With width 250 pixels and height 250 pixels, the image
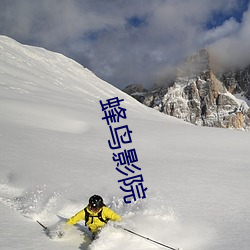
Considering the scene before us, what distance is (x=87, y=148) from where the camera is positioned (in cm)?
1234

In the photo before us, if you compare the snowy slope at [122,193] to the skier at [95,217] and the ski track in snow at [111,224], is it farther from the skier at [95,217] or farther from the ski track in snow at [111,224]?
the skier at [95,217]

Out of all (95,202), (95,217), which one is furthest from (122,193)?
(95,202)

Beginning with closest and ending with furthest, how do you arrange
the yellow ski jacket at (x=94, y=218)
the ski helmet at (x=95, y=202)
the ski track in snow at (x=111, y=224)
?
1. the ski track in snow at (x=111, y=224)
2. the ski helmet at (x=95, y=202)
3. the yellow ski jacket at (x=94, y=218)

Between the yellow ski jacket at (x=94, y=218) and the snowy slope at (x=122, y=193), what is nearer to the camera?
the snowy slope at (x=122, y=193)

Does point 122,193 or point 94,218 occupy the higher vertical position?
point 122,193

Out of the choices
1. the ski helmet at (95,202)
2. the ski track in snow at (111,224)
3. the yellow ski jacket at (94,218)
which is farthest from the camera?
the yellow ski jacket at (94,218)

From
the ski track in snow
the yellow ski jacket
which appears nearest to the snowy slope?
the ski track in snow

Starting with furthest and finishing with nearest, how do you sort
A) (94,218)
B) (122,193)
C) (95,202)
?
(122,193), (94,218), (95,202)

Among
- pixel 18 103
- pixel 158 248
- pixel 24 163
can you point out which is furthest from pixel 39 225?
pixel 18 103

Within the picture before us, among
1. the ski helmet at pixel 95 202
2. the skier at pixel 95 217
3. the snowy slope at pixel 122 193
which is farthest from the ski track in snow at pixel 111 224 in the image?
the ski helmet at pixel 95 202

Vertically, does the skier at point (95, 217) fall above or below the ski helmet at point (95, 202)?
below

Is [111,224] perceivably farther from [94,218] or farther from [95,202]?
[95,202]

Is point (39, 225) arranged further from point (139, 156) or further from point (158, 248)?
point (139, 156)

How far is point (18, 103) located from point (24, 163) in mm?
11585
